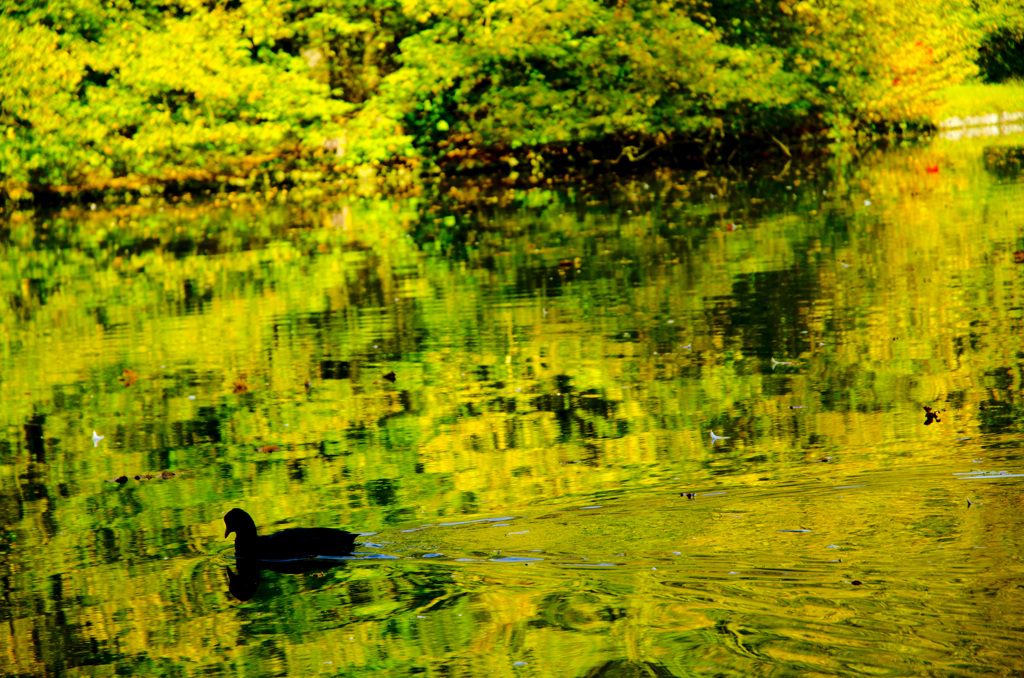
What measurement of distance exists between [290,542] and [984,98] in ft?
165

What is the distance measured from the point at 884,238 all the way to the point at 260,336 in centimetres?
823

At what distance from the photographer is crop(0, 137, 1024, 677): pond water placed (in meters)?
5.31

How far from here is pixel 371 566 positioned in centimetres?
625

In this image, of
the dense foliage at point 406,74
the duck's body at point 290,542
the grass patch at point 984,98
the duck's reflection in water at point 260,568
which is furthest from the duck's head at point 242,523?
the grass patch at point 984,98

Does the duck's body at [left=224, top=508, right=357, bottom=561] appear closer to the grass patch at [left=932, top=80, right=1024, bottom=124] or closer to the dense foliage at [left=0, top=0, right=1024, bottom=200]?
the dense foliage at [left=0, top=0, right=1024, bottom=200]

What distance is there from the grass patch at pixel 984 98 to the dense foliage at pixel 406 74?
46.0ft

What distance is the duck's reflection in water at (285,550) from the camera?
6.30m

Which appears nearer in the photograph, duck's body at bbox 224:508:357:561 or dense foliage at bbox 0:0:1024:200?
duck's body at bbox 224:508:357:561

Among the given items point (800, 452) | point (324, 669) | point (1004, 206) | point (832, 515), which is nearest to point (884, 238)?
point (1004, 206)

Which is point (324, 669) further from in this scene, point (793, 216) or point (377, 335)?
point (793, 216)

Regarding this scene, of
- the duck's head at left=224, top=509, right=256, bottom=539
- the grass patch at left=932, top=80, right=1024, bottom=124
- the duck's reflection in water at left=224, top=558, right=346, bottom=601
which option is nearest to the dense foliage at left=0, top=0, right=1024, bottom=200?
the grass patch at left=932, top=80, right=1024, bottom=124

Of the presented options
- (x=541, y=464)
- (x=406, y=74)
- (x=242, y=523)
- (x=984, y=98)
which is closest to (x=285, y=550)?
(x=242, y=523)

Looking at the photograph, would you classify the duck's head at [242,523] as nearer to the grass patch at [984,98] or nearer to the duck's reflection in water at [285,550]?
the duck's reflection in water at [285,550]

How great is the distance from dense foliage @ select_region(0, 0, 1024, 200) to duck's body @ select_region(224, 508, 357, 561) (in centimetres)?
2570
